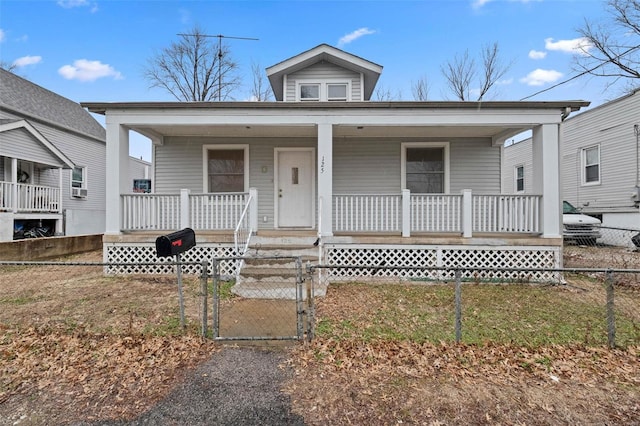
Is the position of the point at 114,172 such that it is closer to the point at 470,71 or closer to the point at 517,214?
the point at 517,214

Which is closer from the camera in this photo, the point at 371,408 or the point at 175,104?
the point at 371,408

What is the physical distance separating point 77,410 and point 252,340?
1.62 metres

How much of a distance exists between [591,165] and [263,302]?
15.0m

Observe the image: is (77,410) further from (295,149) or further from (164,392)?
(295,149)

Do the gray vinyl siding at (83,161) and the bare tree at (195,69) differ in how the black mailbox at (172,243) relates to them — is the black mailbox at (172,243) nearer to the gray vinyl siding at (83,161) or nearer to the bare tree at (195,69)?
the gray vinyl siding at (83,161)

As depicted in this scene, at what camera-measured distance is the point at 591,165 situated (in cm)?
1323

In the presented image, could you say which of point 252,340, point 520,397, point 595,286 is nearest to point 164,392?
point 252,340

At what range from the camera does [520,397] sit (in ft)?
8.74

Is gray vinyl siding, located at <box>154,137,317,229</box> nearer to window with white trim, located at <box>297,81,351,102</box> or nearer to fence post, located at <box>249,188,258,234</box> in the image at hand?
fence post, located at <box>249,188,258,234</box>

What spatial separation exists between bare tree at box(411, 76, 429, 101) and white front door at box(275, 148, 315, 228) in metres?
16.8

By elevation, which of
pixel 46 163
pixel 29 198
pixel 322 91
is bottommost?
pixel 29 198

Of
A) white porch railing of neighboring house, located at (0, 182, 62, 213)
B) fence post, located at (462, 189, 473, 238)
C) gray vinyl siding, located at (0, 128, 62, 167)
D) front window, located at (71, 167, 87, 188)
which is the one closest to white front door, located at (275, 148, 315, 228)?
fence post, located at (462, 189, 473, 238)

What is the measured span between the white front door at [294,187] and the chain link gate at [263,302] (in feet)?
8.22

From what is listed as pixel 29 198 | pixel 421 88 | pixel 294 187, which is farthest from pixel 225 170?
pixel 421 88
